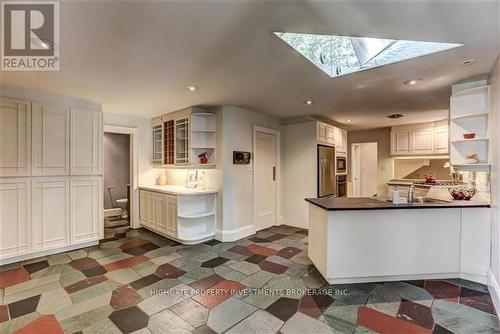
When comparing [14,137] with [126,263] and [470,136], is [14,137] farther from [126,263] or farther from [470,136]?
[470,136]

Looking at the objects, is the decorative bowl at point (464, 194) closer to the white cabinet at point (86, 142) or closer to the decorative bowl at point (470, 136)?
the decorative bowl at point (470, 136)

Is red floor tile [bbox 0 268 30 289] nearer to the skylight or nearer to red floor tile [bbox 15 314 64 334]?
red floor tile [bbox 15 314 64 334]

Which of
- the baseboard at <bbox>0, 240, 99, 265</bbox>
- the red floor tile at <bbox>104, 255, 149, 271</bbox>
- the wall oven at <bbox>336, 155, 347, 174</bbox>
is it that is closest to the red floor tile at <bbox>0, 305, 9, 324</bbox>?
the red floor tile at <bbox>104, 255, 149, 271</bbox>

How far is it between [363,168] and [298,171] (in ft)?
11.4

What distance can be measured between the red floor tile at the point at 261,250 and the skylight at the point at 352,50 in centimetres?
258

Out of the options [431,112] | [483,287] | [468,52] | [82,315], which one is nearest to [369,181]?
[431,112]

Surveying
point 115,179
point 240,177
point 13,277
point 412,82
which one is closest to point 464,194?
point 412,82

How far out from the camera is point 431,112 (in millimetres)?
4547

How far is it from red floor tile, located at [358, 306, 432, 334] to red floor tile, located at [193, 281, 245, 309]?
120 cm

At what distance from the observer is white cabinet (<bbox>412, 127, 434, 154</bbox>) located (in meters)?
5.37

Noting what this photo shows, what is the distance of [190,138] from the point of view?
4.30 metres

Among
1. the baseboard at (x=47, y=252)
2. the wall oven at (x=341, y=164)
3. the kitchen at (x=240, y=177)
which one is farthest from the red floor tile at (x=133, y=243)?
the wall oven at (x=341, y=164)

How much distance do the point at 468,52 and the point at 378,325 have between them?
8.34 ft

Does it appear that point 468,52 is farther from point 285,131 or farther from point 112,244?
point 112,244
